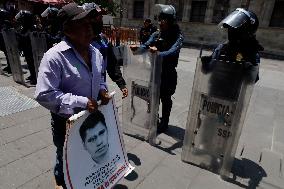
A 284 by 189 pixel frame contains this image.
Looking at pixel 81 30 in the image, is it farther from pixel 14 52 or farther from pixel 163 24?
pixel 14 52

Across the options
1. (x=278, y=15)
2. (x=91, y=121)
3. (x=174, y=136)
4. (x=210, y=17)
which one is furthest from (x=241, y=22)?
(x=210, y=17)

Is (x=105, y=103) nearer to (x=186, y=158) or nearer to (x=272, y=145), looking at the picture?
A: (x=186, y=158)

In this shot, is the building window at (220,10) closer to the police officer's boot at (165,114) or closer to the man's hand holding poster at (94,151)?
the police officer's boot at (165,114)

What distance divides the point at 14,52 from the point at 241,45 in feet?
18.5

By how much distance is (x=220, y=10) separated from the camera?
19.9m

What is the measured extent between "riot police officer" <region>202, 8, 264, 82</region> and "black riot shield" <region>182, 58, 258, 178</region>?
0.17ft

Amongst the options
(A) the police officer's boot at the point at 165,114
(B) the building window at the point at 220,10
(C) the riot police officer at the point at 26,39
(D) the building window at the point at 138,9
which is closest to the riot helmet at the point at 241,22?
(A) the police officer's boot at the point at 165,114

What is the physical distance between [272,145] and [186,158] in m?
1.85

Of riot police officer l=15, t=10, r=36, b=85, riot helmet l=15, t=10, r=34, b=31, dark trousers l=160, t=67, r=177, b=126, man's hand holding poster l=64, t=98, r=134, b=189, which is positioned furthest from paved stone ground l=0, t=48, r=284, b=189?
riot helmet l=15, t=10, r=34, b=31

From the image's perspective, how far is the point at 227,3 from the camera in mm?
19391

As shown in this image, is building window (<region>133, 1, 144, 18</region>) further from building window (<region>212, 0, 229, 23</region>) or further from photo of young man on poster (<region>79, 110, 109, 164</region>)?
photo of young man on poster (<region>79, 110, 109, 164</region>)

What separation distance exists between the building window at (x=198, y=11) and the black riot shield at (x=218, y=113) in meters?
19.6

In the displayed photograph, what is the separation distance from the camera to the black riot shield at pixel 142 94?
3.74 m

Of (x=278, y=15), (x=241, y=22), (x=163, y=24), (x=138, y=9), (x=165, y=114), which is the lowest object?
(x=165, y=114)
